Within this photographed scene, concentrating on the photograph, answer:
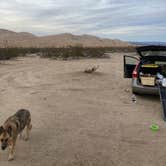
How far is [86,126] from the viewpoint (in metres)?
6.45

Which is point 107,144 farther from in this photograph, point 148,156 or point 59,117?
point 59,117

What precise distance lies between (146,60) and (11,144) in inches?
265

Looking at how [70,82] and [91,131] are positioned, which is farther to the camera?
[70,82]

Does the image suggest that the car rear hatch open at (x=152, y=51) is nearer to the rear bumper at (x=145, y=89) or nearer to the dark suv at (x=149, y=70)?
the dark suv at (x=149, y=70)

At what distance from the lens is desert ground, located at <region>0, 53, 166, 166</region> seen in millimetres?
4797

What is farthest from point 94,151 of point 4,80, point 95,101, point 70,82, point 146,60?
point 4,80

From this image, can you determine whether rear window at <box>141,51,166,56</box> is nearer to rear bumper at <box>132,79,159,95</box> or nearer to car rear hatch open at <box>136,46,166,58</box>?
car rear hatch open at <box>136,46,166,58</box>

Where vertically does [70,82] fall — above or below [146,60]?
below

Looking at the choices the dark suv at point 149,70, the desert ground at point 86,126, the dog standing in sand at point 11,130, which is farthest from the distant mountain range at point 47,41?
the dog standing in sand at point 11,130

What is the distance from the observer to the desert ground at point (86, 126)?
15.7 ft

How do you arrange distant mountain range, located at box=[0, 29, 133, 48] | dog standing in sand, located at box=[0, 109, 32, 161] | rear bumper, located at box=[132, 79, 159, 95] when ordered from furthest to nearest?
distant mountain range, located at box=[0, 29, 133, 48] < rear bumper, located at box=[132, 79, 159, 95] < dog standing in sand, located at box=[0, 109, 32, 161]

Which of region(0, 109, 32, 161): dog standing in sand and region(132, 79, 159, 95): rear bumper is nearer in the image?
region(0, 109, 32, 161): dog standing in sand

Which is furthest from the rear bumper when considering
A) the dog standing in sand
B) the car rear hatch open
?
the dog standing in sand

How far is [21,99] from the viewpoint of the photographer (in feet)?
29.6
